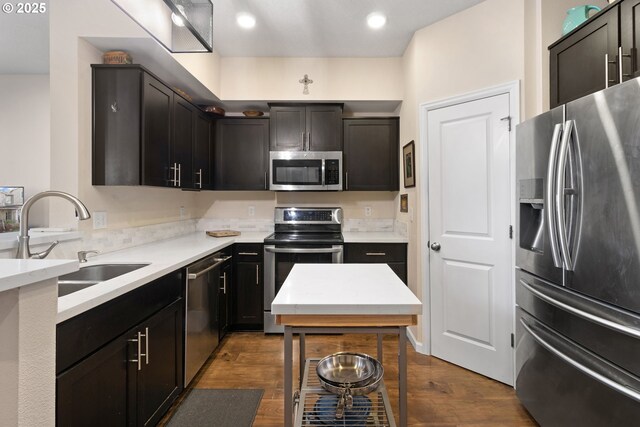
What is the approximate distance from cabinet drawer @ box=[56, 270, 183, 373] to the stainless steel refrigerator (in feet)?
6.77

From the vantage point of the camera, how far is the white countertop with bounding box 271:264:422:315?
3.97 ft

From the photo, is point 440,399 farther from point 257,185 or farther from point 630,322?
point 257,185

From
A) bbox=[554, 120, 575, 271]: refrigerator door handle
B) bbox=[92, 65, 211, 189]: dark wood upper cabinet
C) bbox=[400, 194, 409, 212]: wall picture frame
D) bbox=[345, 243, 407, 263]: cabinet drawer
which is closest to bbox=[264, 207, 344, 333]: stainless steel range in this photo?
bbox=[345, 243, 407, 263]: cabinet drawer

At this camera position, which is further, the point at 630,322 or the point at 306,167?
the point at 306,167

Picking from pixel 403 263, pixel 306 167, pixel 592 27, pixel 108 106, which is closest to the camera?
pixel 592 27

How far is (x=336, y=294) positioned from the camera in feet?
4.38

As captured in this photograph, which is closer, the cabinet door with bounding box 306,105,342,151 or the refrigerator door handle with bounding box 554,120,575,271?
the refrigerator door handle with bounding box 554,120,575,271

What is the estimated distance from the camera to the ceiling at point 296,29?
2.36 meters

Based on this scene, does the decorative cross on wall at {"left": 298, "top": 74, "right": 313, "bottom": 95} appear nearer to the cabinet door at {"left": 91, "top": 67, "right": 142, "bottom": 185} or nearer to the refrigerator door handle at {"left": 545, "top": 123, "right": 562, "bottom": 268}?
the cabinet door at {"left": 91, "top": 67, "right": 142, "bottom": 185}

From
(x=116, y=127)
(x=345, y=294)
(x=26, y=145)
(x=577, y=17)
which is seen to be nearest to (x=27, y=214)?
(x=116, y=127)

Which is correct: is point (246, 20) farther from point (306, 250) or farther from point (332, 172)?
point (306, 250)

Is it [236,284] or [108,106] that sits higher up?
[108,106]

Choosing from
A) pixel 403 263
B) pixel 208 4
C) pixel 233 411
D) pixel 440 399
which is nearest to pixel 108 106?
pixel 208 4

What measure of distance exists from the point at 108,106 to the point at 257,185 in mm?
1647
